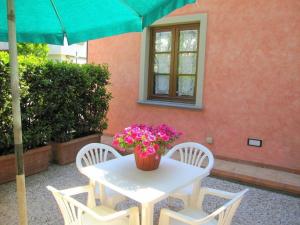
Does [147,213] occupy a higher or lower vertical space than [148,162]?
lower

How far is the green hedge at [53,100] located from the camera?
12.8ft

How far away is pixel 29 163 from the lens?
4.24m

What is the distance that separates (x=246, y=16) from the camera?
4.62 meters

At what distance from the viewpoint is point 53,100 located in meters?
4.53

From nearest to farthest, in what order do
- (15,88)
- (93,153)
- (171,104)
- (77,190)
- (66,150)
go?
(15,88) → (77,190) → (93,153) → (66,150) → (171,104)

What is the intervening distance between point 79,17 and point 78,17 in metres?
0.01

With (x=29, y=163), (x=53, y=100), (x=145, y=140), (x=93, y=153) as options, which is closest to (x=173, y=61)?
(x=53, y=100)

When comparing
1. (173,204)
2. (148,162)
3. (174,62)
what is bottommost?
(173,204)

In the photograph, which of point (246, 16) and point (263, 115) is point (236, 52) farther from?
point (263, 115)

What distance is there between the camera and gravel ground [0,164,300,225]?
3.07 meters

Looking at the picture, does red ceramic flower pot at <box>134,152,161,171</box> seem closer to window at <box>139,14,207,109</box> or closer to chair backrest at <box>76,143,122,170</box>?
chair backrest at <box>76,143,122,170</box>

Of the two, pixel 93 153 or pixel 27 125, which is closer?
pixel 93 153

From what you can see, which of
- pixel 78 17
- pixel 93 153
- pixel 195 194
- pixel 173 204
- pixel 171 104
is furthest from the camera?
pixel 171 104

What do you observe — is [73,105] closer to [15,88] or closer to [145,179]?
[145,179]
